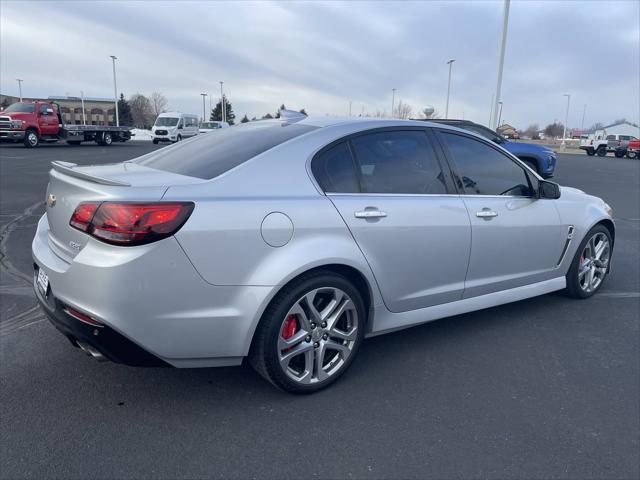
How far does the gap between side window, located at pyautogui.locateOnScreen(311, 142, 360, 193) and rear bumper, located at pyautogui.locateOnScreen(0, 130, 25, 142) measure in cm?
2525

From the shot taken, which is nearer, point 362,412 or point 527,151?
point 362,412

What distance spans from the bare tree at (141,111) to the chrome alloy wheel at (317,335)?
305 ft

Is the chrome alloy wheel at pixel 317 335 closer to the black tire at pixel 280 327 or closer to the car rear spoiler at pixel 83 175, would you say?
the black tire at pixel 280 327

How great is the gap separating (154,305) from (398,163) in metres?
1.84

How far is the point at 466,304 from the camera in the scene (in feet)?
12.3

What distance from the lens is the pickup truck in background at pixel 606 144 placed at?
39.6 m

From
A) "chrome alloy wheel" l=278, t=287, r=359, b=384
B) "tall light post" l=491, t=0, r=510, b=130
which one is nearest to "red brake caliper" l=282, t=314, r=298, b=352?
"chrome alloy wheel" l=278, t=287, r=359, b=384

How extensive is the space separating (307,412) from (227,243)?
1.06m

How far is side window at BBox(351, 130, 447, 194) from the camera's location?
3.25 meters

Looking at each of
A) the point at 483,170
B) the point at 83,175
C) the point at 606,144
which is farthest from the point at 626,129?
the point at 83,175

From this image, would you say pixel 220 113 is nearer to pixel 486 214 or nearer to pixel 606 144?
pixel 606 144

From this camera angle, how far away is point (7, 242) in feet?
20.6

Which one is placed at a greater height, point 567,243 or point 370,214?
point 370,214

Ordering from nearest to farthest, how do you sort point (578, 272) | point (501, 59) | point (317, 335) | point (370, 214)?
1. point (317, 335)
2. point (370, 214)
3. point (578, 272)
4. point (501, 59)
